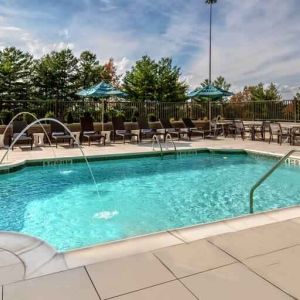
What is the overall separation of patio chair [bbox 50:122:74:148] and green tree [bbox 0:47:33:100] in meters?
11.4

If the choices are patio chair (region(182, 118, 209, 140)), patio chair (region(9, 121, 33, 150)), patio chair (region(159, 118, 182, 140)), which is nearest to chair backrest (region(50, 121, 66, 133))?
patio chair (region(9, 121, 33, 150))

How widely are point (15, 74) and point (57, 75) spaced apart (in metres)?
2.84

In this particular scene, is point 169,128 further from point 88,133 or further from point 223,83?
point 223,83

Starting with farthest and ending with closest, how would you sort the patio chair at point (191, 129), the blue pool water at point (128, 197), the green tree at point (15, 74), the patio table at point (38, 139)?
the green tree at point (15, 74) < the patio chair at point (191, 129) < the patio table at point (38, 139) < the blue pool water at point (128, 197)

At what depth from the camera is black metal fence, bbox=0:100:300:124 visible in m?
15.1

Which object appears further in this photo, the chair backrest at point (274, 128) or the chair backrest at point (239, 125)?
the chair backrest at point (239, 125)

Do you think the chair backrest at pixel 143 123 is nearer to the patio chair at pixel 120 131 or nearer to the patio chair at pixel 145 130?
the patio chair at pixel 145 130

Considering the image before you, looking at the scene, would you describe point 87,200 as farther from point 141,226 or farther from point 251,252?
point 251,252

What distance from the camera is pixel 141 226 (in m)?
5.03

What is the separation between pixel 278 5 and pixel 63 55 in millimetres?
16953

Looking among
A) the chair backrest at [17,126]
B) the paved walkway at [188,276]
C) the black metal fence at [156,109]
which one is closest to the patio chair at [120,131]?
the black metal fence at [156,109]

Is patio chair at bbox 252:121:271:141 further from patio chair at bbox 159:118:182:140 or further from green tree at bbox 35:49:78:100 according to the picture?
green tree at bbox 35:49:78:100

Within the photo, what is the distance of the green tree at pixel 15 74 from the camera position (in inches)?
869

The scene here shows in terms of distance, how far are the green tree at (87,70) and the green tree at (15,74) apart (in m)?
3.59
